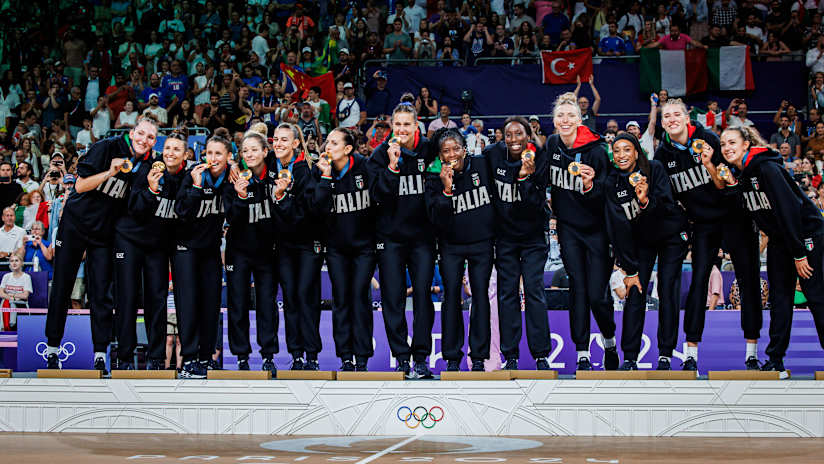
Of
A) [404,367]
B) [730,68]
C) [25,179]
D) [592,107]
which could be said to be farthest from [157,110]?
[404,367]

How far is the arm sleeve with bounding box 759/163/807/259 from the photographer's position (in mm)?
7312

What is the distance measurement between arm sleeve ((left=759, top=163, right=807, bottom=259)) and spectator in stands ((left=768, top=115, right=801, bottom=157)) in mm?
8332

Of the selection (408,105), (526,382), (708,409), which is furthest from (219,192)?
(708,409)

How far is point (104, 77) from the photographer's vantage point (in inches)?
766

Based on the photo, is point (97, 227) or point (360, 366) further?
point (97, 227)

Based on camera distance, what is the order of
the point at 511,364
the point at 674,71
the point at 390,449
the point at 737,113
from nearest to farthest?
the point at 390,449 < the point at 511,364 < the point at 737,113 < the point at 674,71

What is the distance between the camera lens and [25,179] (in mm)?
15609

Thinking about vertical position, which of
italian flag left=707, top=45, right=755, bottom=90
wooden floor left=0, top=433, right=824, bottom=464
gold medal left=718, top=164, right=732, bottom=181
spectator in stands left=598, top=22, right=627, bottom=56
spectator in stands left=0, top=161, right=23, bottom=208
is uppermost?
spectator in stands left=598, top=22, right=627, bottom=56

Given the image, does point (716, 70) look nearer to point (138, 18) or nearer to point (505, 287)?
point (505, 287)

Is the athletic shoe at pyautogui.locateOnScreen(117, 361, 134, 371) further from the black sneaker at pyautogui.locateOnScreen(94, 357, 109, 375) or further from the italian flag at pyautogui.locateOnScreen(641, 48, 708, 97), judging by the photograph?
the italian flag at pyautogui.locateOnScreen(641, 48, 708, 97)

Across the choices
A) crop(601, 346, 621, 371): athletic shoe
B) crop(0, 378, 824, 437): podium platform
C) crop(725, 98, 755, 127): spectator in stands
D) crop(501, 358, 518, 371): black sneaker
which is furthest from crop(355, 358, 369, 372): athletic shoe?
crop(725, 98, 755, 127): spectator in stands

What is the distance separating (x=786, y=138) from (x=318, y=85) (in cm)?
879

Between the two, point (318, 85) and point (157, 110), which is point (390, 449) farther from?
point (157, 110)

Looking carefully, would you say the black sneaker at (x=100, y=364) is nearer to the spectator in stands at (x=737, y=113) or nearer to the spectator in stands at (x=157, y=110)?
the spectator in stands at (x=157, y=110)
